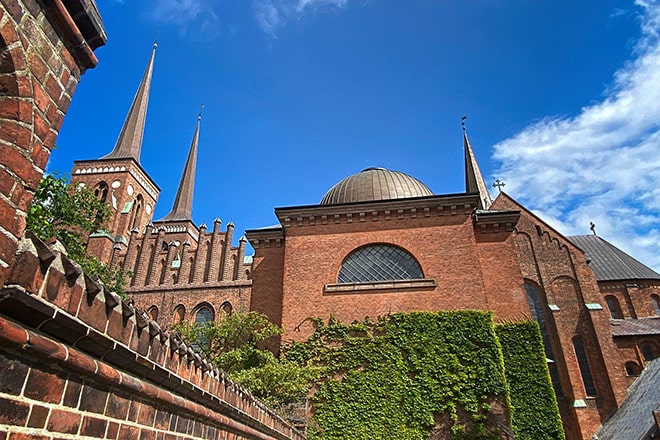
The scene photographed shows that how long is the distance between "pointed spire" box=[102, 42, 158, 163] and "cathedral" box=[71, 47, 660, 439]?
940 centimetres

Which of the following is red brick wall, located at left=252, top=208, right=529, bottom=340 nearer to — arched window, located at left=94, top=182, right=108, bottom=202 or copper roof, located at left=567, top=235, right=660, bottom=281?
copper roof, located at left=567, top=235, right=660, bottom=281

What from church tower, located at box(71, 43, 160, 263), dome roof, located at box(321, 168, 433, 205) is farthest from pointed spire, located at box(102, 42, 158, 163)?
dome roof, located at box(321, 168, 433, 205)

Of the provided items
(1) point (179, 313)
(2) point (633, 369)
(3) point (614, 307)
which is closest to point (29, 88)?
(2) point (633, 369)

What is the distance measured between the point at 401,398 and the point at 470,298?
4239mm

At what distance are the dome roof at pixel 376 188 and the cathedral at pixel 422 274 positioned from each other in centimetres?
7

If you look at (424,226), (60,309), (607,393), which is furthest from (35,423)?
(607,393)

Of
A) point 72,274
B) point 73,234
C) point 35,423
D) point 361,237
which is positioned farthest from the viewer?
point 73,234

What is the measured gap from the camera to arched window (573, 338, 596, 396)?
21172mm

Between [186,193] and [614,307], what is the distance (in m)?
39.4

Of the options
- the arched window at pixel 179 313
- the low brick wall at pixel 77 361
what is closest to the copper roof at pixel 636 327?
the arched window at pixel 179 313

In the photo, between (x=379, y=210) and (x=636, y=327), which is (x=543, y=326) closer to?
(x=636, y=327)

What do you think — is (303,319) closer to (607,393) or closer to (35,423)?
(35,423)

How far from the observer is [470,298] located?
14.8 meters

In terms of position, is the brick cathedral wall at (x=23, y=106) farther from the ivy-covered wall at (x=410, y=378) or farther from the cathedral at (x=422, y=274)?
the cathedral at (x=422, y=274)
